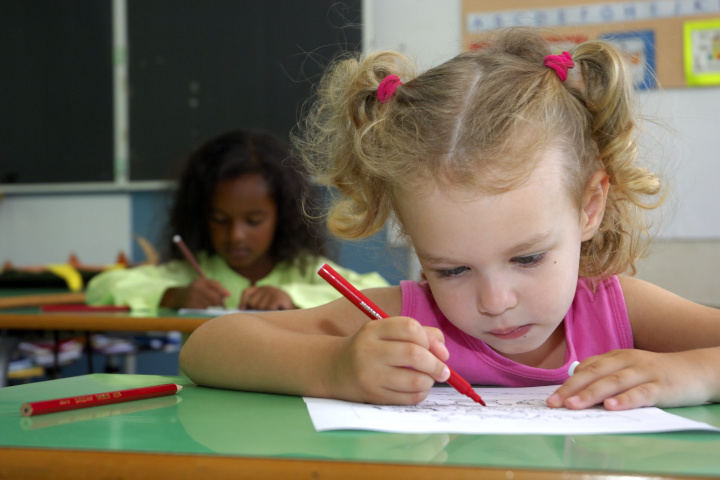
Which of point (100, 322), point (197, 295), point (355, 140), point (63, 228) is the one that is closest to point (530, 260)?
point (355, 140)

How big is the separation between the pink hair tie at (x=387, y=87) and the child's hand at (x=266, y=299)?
977 millimetres

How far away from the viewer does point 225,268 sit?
7.94 ft

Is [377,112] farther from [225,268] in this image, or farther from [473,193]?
[225,268]

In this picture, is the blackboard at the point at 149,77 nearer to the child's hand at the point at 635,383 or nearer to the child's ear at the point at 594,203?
the child's ear at the point at 594,203

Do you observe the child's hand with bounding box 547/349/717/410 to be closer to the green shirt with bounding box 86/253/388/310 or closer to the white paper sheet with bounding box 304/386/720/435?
the white paper sheet with bounding box 304/386/720/435

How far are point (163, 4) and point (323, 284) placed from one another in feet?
6.45

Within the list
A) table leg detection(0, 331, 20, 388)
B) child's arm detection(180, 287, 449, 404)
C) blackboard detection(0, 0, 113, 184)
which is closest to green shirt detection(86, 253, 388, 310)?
table leg detection(0, 331, 20, 388)

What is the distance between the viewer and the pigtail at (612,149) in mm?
938

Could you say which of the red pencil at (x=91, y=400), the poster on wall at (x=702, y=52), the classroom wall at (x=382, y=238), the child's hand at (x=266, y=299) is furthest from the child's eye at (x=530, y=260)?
the poster on wall at (x=702, y=52)

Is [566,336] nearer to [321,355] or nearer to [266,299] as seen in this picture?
[321,355]

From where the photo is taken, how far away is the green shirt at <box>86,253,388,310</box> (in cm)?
201

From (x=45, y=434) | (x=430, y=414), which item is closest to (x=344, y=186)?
(x=430, y=414)

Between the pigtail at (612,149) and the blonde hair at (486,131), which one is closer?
the blonde hair at (486,131)

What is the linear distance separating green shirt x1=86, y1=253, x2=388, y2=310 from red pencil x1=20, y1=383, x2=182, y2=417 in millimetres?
1199
